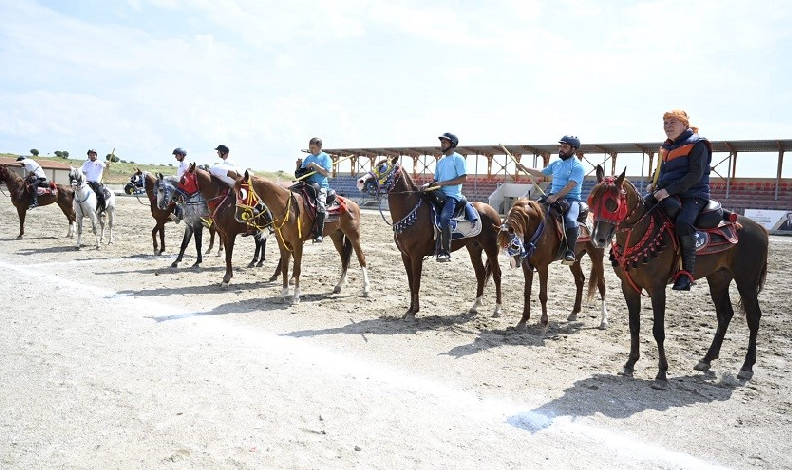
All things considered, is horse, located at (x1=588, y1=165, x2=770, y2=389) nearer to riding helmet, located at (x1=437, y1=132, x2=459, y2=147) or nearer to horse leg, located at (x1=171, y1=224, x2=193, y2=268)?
riding helmet, located at (x1=437, y1=132, x2=459, y2=147)

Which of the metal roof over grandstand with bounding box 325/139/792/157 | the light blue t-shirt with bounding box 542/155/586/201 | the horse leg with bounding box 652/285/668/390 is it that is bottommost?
the horse leg with bounding box 652/285/668/390

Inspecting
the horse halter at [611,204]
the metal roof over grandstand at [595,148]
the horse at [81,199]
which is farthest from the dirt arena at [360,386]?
the metal roof over grandstand at [595,148]

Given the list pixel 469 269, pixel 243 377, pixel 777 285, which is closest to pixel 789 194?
pixel 777 285

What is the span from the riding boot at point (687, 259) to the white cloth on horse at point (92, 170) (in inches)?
603

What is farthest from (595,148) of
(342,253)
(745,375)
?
(745,375)

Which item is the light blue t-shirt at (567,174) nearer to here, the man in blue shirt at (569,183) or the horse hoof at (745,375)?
the man in blue shirt at (569,183)

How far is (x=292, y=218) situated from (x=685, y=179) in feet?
19.7

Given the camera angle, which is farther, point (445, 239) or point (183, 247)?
point (183, 247)

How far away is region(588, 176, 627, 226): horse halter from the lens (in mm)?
5223

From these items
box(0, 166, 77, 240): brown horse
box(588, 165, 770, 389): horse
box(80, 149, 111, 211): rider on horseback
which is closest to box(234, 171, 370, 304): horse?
box(588, 165, 770, 389): horse

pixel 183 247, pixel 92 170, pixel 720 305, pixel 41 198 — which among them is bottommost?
pixel 183 247

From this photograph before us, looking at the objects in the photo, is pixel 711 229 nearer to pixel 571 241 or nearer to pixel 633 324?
pixel 633 324

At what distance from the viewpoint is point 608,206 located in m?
5.28

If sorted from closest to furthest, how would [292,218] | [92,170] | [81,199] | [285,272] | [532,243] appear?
[532,243], [292,218], [285,272], [81,199], [92,170]
